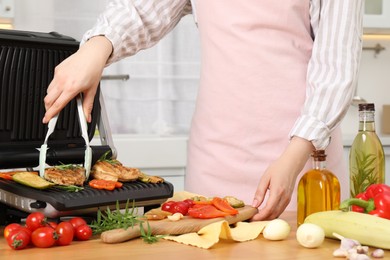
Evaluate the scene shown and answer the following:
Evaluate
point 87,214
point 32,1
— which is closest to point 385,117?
point 32,1

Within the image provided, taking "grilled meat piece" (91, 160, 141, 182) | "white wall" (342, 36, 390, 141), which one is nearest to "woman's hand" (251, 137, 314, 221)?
"grilled meat piece" (91, 160, 141, 182)

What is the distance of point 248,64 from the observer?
71.8 inches

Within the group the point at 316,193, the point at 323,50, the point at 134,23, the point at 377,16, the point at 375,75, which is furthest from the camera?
the point at 375,75

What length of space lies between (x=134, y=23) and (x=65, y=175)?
1.73 feet

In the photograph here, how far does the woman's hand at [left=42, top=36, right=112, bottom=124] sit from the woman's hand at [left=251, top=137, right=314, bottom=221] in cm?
36

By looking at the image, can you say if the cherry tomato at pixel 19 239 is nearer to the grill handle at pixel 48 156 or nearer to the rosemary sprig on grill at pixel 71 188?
the rosemary sprig on grill at pixel 71 188

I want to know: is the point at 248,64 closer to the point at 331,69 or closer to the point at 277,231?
the point at 331,69

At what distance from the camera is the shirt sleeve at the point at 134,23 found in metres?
1.70

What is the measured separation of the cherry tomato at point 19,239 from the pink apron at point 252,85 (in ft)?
2.25

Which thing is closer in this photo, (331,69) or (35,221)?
(35,221)

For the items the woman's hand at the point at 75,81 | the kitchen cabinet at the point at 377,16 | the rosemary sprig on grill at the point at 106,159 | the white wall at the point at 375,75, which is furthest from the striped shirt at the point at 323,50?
the white wall at the point at 375,75

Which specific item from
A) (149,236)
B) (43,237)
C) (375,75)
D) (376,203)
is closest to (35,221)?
(43,237)

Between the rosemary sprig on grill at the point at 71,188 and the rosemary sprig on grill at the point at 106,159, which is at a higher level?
the rosemary sprig on grill at the point at 106,159

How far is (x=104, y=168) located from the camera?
1480 mm
